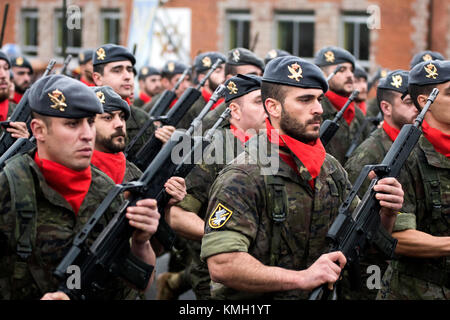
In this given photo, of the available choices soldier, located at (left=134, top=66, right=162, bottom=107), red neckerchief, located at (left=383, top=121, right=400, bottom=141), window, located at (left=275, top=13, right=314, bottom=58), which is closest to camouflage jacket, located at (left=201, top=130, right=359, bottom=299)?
red neckerchief, located at (left=383, top=121, right=400, bottom=141)

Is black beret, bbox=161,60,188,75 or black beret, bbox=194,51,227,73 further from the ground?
black beret, bbox=194,51,227,73

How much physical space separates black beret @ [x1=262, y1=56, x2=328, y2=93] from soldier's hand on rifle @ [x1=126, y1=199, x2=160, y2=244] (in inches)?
38.1

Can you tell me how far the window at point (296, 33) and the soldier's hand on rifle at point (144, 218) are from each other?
18633 mm

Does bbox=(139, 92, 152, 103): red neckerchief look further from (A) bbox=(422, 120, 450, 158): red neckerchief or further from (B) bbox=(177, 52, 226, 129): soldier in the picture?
(A) bbox=(422, 120, 450, 158): red neckerchief

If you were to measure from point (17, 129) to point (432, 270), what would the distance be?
348 centimetres

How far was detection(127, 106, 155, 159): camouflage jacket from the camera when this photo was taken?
7.34 m

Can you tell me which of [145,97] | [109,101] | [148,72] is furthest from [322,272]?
[148,72]

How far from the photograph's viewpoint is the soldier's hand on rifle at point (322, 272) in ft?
12.2

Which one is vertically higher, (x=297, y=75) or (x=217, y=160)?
(x=297, y=75)

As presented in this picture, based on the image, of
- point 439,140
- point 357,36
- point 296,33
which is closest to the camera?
point 439,140

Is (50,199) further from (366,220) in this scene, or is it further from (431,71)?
(431,71)

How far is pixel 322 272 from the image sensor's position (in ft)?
12.3

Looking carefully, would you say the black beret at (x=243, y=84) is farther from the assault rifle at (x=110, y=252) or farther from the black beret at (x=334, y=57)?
the black beret at (x=334, y=57)

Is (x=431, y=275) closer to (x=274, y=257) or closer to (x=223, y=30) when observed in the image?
(x=274, y=257)
